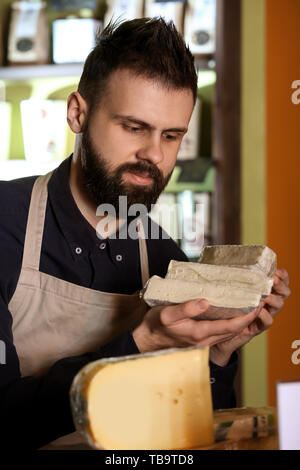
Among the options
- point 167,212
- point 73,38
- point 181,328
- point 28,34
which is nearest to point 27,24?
point 28,34

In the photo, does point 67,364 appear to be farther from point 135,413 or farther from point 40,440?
point 135,413

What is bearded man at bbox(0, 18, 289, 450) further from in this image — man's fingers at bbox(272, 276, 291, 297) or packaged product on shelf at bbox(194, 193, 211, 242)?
packaged product on shelf at bbox(194, 193, 211, 242)

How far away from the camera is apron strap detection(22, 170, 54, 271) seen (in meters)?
1.43

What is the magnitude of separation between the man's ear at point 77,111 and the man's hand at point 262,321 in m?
0.59

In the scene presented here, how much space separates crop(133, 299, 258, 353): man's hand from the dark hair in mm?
543

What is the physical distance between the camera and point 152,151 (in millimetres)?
1336

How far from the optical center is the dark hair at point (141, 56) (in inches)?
53.6

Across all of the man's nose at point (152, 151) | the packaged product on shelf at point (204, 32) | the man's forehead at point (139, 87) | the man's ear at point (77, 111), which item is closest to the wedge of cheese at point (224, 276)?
the man's nose at point (152, 151)

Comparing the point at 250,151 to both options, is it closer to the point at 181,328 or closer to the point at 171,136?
the point at 171,136

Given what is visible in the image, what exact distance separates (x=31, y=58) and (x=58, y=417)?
6.56 ft

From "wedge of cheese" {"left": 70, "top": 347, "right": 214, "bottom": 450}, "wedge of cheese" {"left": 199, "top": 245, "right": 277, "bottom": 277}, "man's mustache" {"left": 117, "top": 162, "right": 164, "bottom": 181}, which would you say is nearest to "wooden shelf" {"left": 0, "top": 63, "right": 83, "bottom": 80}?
"man's mustache" {"left": 117, "top": 162, "right": 164, "bottom": 181}

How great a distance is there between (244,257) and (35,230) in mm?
526

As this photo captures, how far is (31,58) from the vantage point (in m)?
2.74
